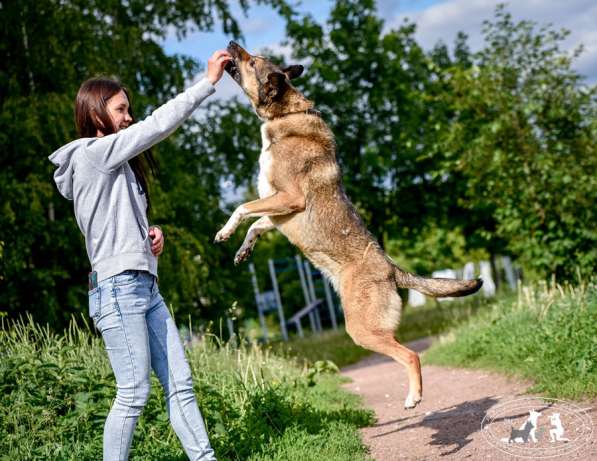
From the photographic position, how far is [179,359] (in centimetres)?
386

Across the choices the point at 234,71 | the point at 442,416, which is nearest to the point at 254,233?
the point at 234,71

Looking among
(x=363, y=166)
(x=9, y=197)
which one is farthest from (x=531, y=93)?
(x=9, y=197)

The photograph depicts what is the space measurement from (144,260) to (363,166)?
1349cm

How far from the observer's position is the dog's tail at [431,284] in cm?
524

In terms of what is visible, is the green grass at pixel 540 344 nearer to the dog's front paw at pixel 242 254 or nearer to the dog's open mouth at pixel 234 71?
the dog's front paw at pixel 242 254

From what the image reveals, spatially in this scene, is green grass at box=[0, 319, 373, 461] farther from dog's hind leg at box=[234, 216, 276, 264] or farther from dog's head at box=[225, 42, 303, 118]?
dog's head at box=[225, 42, 303, 118]

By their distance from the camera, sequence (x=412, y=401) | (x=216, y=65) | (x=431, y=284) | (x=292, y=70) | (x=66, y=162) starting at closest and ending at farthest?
(x=66, y=162) < (x=216, y=65) < (x=412, y=401) < (x=431, y=284) < (x=292, y=70)

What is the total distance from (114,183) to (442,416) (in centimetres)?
380

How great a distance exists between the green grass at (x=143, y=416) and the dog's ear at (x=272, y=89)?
93.5 inches

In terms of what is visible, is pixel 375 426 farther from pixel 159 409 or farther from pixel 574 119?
pixel 574 119

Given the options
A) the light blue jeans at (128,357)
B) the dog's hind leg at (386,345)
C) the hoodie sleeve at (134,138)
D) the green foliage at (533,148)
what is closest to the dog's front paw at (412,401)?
the dog's hind leg at (386,345)

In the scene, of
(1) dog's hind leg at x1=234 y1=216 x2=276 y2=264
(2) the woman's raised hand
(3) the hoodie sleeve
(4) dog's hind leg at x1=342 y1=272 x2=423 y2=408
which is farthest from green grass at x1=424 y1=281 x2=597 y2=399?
(3) the hoodie sleeve

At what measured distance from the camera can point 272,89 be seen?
5621 mm

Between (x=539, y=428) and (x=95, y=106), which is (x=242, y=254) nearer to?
(x=95, y=106)
